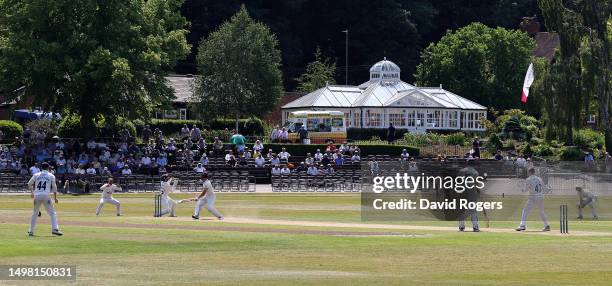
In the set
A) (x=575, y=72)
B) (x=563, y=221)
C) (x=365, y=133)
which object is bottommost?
(x=563, y=221)

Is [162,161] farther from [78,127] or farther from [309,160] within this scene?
[78,127]

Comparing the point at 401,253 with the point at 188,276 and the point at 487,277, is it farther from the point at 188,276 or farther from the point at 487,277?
the point at 188,276

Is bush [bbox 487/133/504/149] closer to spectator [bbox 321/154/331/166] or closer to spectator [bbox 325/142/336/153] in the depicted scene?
spectator [bbox 325/142/336/153]

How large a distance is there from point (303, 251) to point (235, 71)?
69167 millimetres

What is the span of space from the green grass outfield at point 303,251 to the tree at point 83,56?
26287 millimetres

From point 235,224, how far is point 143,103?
33.9m

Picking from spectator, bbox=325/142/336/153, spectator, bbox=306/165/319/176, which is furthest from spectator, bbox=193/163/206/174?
spectator, bbox=325/142/336/153

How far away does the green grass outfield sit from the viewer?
78.5 feet

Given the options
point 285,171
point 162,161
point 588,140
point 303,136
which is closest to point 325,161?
point 285,171

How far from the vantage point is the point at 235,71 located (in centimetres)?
9781

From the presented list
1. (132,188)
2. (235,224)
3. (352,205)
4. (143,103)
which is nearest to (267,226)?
(235,224)

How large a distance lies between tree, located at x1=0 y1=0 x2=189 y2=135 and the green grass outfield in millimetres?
26287

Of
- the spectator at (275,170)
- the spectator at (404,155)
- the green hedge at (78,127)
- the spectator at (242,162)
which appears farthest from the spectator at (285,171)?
the green hedge at (78,127)

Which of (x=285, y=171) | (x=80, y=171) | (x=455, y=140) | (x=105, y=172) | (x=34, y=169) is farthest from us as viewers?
(x=455, y=140)
